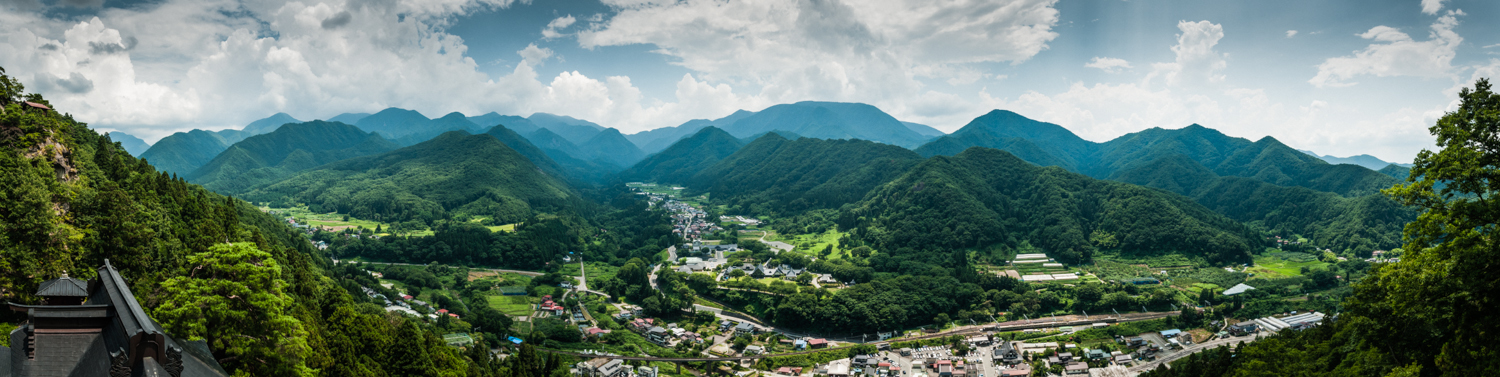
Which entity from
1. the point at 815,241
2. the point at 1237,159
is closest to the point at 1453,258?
the point at 815,241

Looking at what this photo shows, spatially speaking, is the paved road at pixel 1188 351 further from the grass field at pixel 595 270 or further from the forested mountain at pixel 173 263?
the grass field at pixel 595 270

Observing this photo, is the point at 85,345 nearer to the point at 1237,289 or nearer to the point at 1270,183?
the point at 1237,289

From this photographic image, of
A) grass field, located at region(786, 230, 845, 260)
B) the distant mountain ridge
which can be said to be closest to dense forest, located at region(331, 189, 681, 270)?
grass field, located at region(786, 230, 845, 260)

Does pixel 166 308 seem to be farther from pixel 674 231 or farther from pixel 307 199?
pixel 307 199

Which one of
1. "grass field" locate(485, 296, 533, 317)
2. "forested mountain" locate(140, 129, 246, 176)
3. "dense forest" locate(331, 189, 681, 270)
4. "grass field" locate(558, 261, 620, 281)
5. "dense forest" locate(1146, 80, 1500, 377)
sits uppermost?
"forested mountain" locate(140, 129, 246, 176)

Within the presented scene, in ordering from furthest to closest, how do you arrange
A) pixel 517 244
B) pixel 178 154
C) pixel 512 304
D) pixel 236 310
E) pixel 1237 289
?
pixel 178 154 → pixel 517 244 → pixel 1237 289 → pixel 512 304 → pixel 236 310

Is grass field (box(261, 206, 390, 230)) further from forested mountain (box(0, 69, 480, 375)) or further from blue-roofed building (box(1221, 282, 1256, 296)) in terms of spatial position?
blue-roofed building (box(1221, 282, 1256, 296))

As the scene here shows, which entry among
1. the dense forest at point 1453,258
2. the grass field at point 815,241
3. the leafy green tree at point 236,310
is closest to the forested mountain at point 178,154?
the grass field at point 815,241

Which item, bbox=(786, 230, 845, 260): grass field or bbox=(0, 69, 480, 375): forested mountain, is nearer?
bbox=(0, 69, 480, 375): forested mountain
